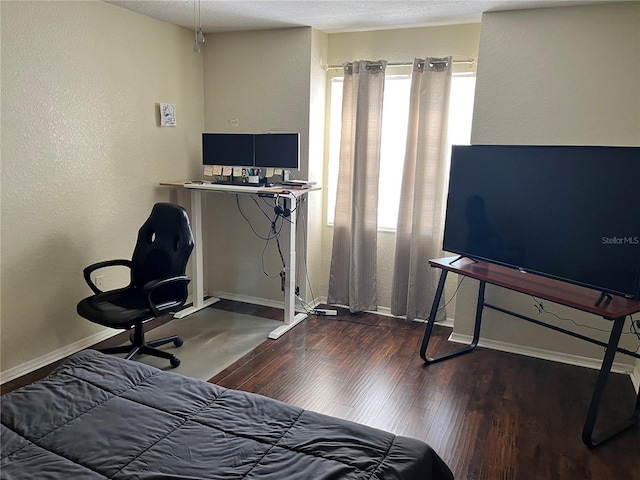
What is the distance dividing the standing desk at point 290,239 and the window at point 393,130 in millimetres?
672

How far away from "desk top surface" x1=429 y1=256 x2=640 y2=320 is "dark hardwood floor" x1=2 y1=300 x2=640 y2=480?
0.69 metres

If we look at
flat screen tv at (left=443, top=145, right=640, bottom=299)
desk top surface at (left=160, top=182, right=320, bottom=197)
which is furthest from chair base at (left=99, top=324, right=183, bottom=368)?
flat screen tv at (left=443, top=145, right=640, bottom=299)

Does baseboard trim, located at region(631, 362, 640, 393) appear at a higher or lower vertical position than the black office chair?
lower

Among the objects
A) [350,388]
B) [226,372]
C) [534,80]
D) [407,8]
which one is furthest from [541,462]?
[407,8]

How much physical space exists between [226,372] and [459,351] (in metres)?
1.66

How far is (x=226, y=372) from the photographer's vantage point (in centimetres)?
312

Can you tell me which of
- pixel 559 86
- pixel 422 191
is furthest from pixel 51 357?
pixel 559 86

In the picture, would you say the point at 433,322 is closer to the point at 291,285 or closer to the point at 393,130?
the point at 291,285

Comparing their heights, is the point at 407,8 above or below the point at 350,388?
above

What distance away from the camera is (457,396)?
2.88m

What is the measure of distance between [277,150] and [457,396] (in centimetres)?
223

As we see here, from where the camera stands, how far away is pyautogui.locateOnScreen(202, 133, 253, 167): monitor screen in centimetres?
391

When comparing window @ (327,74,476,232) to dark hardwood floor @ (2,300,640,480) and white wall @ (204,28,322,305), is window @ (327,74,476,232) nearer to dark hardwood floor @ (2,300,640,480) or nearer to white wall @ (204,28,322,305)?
white wall @ (204,28,322,305)

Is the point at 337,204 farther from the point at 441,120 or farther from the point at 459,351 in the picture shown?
the point at 459,351
